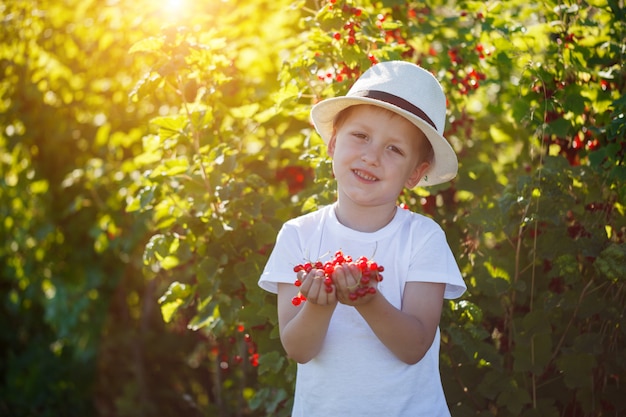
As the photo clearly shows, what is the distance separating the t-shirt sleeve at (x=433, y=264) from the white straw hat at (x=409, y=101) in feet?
0.83

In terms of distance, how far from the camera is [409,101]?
222cm

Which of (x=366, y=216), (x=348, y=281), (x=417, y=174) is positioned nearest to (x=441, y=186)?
(x=417, y=174)

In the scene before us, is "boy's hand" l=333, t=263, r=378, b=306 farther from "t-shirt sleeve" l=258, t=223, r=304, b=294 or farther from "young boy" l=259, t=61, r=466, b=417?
"t-shirt sleeve" l=258, t=223, r=304, b=294

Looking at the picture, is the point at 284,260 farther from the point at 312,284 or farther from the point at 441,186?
the point at 441,186

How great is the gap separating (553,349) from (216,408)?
6.19 feet

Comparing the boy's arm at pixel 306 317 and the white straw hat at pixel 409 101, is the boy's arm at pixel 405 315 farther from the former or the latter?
the white straw hat at pixel 409 101

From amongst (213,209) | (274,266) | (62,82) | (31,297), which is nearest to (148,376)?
(31,297)

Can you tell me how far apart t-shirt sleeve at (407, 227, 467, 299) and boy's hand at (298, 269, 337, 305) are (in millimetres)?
370

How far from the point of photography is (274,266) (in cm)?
226

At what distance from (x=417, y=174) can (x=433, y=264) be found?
33 centimetres

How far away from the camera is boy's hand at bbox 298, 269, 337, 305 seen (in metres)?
1.87

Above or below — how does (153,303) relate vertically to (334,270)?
below

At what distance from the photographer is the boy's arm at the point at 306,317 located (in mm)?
1872

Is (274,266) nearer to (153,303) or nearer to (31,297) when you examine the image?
(153,303)
